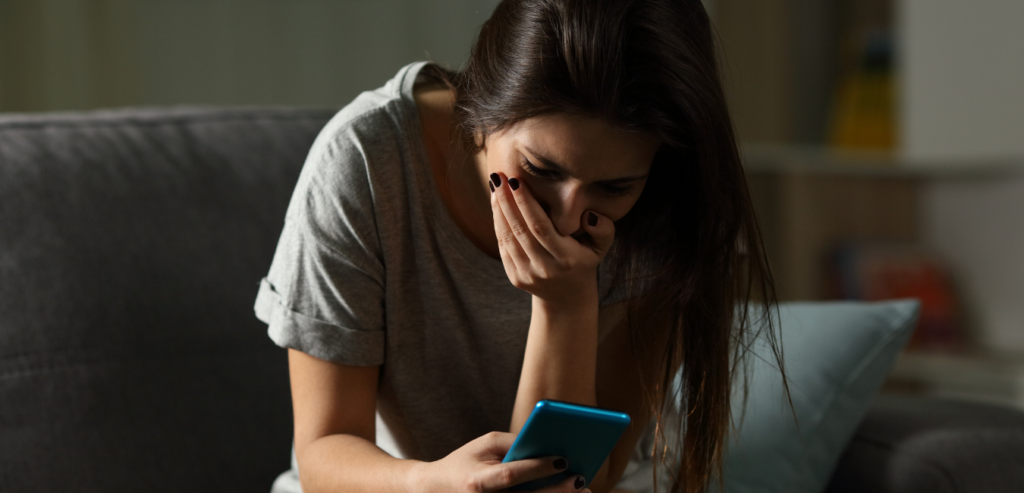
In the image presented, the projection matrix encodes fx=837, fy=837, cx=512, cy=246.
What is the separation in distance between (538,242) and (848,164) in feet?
5.52

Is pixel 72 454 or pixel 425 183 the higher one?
pixel 425 183

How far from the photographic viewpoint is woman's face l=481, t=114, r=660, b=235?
2.17 feet

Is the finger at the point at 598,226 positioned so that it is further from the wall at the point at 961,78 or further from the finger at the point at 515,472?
the wall at the point at 961,78

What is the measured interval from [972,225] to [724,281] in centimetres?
175

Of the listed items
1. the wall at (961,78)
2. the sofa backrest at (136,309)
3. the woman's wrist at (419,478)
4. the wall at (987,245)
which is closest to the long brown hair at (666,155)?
the woman's wrist at (419,478)

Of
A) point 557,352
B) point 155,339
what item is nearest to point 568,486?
point 557,352

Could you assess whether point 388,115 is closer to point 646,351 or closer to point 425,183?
point 425,183

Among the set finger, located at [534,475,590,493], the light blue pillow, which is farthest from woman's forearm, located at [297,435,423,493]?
the light blue pillow

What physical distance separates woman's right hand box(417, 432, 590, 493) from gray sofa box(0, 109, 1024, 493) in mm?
439

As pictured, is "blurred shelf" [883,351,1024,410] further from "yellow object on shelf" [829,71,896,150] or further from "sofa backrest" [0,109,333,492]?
"sofa backrest" [0,109,333,492]

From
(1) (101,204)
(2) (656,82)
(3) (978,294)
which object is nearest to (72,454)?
(1) (101,204)

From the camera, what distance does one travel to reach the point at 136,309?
97 centimetres

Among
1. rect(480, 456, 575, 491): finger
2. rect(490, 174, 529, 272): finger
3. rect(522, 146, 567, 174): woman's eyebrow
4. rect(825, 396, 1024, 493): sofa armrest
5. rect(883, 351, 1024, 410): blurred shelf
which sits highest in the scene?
rect(522, 146, 567, 174): woman's eyebrow

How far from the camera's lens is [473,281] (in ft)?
2.80
